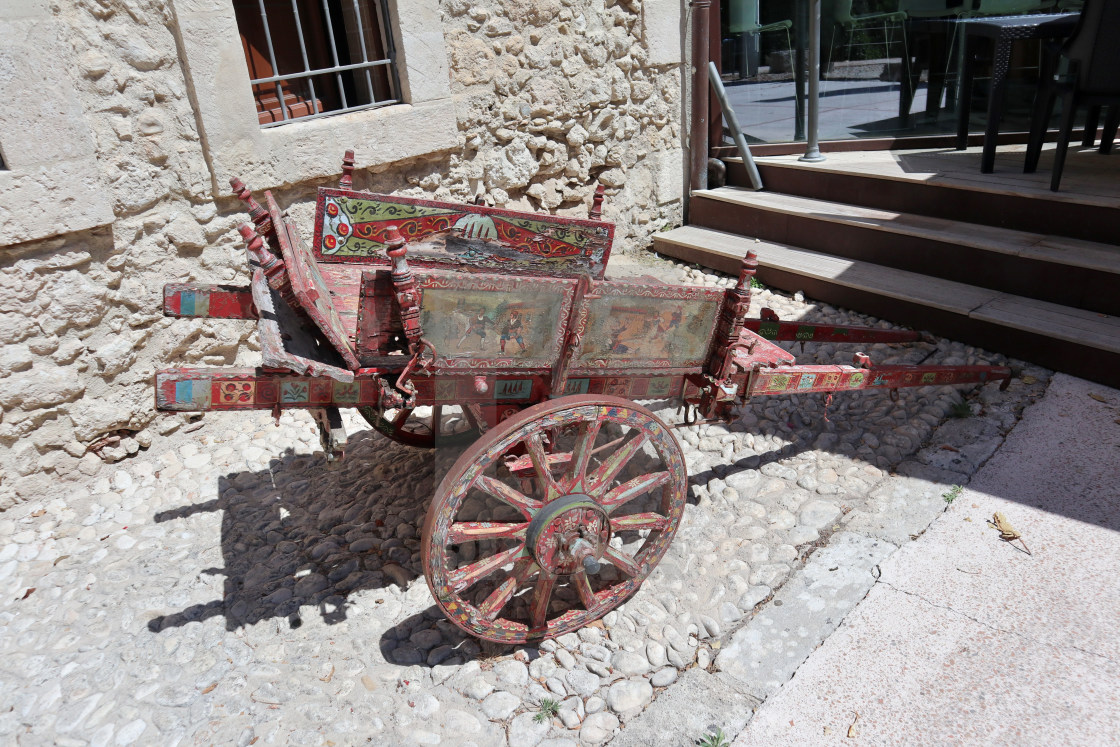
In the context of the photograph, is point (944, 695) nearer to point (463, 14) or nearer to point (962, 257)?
point (962, 257)

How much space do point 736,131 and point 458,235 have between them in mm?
3634

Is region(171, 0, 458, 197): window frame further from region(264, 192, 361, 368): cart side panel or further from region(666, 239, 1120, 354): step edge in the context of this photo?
region(666, 239, 1120, 354): step edge

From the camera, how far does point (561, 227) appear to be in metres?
3.28

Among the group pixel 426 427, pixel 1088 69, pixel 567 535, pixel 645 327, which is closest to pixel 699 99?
pixel 1088 69

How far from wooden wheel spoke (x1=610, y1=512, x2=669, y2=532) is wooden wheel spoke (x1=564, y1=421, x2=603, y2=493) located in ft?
0.70

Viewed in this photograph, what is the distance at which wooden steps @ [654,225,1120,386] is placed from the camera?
3.84 m

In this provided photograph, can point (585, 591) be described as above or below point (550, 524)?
below

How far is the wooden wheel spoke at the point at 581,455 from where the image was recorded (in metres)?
2.41

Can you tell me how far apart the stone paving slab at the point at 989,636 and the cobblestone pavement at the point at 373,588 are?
13 cm

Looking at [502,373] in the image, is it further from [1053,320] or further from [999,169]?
[999,169]

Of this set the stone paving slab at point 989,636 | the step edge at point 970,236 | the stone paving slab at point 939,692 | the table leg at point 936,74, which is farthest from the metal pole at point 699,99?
the stone paving slab at point 939,692

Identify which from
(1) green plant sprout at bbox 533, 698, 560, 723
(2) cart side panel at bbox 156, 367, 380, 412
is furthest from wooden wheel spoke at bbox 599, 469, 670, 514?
(2) cart side panel at bbox 156, 367, 380, 412

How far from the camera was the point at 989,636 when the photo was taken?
2.54m

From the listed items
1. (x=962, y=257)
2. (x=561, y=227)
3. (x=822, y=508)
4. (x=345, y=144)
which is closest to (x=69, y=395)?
(x=345, y=144)
